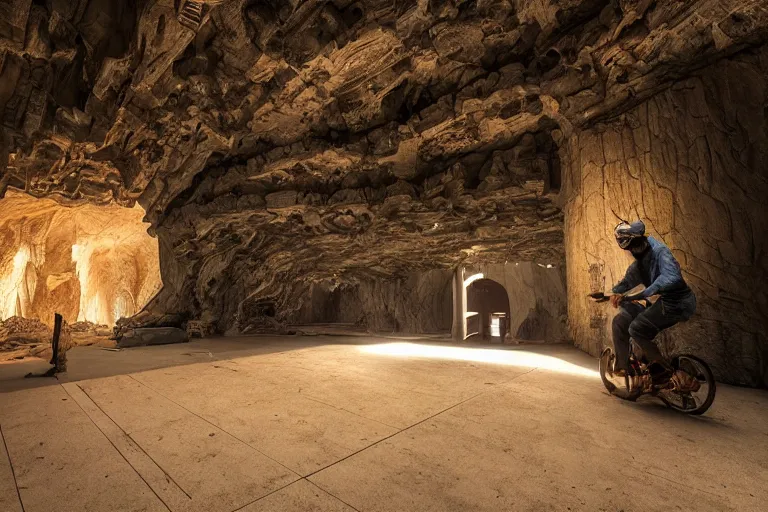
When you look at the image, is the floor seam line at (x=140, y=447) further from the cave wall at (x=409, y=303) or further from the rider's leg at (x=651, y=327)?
the cave wall at (x=409, y=303)

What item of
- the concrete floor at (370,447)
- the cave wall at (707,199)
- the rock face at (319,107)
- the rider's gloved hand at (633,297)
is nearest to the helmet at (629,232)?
the rider's gloved hand at (633,297)

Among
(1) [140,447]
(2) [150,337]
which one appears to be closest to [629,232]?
(1) [140,447]

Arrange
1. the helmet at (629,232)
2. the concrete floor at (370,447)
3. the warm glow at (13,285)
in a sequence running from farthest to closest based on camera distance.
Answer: the warm glow at (13,285) < the helmet at (629,232) < the concrete floor at (370,447)

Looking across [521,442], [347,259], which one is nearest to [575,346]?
[521,442]

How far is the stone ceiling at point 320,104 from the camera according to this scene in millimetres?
4562

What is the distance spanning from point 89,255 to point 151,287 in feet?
8.93

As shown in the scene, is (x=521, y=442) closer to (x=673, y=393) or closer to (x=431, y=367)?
(x=673, y=393)

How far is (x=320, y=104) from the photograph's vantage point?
663 centimetres

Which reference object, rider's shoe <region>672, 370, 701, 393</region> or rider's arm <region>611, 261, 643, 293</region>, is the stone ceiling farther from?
rider's shoe <region>672, 370, 701, 393</region>

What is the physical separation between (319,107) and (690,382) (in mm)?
6889

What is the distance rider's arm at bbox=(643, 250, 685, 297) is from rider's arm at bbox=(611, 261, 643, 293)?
0.36 metres

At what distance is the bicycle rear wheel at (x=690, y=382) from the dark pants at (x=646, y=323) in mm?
154

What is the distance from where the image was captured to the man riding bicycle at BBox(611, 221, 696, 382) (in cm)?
250

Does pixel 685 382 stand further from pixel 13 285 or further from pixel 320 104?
pixel 13 285
